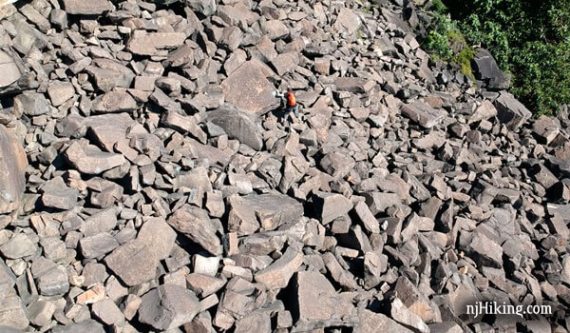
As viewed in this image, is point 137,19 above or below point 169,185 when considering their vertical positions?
above

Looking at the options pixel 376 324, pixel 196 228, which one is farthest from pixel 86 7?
pixel 376 324

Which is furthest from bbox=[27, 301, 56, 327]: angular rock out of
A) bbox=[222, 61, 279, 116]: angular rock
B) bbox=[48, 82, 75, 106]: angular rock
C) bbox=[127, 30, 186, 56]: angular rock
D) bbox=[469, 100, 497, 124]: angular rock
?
bbox=[469, 100, 497, 124]: angular rock

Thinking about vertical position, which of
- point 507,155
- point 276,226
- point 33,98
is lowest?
point 507,155

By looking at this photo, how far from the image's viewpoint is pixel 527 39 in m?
16.1

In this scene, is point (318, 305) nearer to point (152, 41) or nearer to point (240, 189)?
point (240, 189)

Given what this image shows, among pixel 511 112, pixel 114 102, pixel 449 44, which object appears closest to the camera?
pixel 114 102

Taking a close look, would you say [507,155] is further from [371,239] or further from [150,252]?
[150,252]

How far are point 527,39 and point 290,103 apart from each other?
34.6ft

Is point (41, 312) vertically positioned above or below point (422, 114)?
above

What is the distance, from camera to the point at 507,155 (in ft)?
40.1

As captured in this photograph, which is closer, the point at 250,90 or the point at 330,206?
the point at 330,206

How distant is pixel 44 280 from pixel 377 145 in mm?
6725

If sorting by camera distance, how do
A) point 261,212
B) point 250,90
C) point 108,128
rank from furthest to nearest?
1. point 250,90
2. point 108,128
3. point 261,212

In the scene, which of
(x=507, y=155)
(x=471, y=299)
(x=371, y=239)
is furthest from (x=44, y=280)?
(x=507, y=155)
